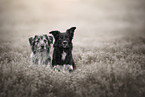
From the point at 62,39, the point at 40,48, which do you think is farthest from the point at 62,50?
the point at 40,48

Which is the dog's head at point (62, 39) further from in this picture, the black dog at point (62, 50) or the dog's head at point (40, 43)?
the dog's head at point (40, 43)

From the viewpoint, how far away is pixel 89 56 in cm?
673

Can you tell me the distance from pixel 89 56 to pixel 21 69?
346 centimetres

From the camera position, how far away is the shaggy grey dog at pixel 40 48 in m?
5.00

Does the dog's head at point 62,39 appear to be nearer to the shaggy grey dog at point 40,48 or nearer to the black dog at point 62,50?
the black dog at point 62,50

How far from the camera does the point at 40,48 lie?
4.98m

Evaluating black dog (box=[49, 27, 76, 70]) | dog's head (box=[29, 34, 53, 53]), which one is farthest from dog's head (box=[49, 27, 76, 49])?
dog's head (box=[29, 34, 53, 53])

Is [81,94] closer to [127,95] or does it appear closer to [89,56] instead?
[127,95]

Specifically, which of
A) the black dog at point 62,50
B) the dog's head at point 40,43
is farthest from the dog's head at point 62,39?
the dog's head at point 40,43

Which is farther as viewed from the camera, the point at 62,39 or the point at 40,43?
the point at 40,43

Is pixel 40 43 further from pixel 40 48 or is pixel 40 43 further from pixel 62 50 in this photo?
pixel 62 50

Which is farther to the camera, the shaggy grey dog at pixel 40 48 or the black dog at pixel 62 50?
the shaggy grey dog at pixel 40 48

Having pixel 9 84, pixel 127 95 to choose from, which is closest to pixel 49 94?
pixel 9 84

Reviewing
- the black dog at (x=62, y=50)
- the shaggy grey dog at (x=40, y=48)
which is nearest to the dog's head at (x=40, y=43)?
the shaggy grey dog at (x=40, y=48)
